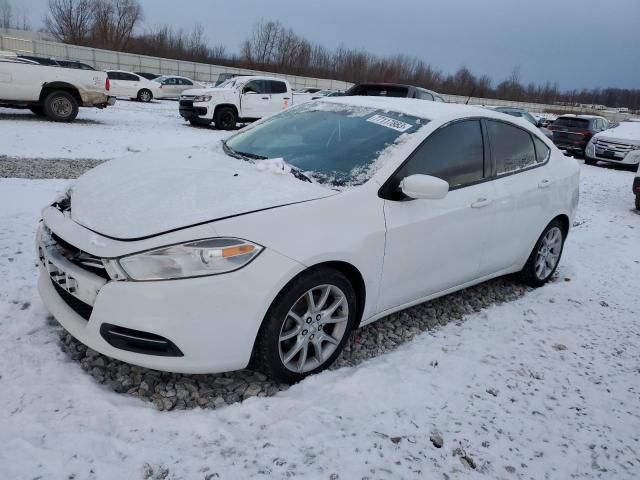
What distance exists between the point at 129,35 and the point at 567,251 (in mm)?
62792

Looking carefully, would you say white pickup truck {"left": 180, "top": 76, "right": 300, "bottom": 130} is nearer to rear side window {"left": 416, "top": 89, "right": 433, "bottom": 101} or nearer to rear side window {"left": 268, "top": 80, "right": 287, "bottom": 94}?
rear side window {"left": 268, "top": 80, "right": 287, "bottom": 94}

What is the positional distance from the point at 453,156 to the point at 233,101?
1329 centimetres

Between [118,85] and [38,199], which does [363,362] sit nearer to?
[38,199]

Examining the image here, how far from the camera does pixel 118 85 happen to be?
24.2m

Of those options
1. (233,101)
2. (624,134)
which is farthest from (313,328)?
(624,134)

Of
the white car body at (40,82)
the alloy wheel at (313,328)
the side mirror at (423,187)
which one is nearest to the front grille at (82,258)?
the alloy wheel at (313,328)

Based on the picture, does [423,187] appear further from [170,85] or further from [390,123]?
[170,85]

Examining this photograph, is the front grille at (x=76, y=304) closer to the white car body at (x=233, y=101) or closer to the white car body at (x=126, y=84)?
the white car body at (x=233, y=101)

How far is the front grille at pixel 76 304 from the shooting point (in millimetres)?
2467

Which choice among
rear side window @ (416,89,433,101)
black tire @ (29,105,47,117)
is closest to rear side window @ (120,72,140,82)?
black tire @ (29,105,47,117)

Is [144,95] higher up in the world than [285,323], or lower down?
higher up

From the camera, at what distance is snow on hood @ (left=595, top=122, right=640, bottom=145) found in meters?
14.1

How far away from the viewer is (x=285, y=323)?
265cm

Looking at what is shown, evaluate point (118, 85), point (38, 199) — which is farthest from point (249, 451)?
point (118, 85)
